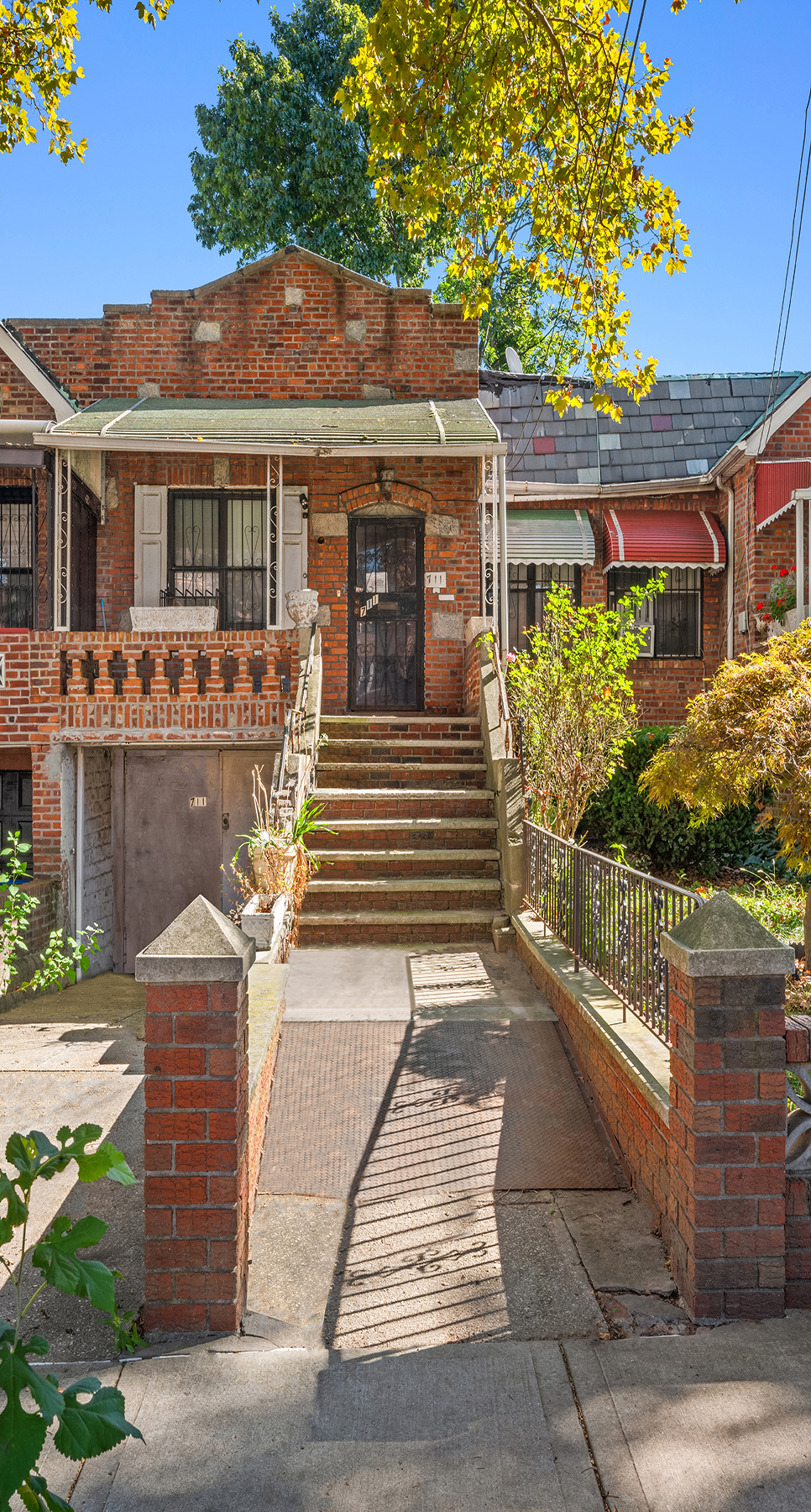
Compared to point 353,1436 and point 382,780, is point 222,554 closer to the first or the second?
point 382,780

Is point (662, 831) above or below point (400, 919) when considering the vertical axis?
above

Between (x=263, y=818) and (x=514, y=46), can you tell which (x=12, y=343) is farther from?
(x=514, y=46)

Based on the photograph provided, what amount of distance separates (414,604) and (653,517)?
14.7ft

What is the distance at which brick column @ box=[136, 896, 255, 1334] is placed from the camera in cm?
322

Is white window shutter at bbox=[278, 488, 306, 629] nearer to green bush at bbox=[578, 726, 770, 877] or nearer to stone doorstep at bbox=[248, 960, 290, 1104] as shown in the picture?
green bush at bbox=[578, 726, 770, 877]

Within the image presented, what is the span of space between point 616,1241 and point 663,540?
38.9ft

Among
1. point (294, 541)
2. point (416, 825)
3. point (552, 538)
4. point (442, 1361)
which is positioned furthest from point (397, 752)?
point (442, 1361)

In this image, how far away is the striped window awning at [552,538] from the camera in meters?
14.2

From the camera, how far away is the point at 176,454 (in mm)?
12125

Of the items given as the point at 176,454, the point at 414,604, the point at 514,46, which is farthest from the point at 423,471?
the point at 514,46

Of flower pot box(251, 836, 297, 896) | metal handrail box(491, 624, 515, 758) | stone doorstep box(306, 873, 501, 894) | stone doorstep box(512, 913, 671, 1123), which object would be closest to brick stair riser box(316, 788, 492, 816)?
metal handrail box(491, 624, 515, 758)

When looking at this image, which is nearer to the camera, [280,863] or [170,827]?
[280,863]

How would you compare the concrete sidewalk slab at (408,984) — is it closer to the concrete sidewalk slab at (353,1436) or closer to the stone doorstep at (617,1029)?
the stone doorstep at (617,1029)

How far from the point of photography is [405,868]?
873 cm
